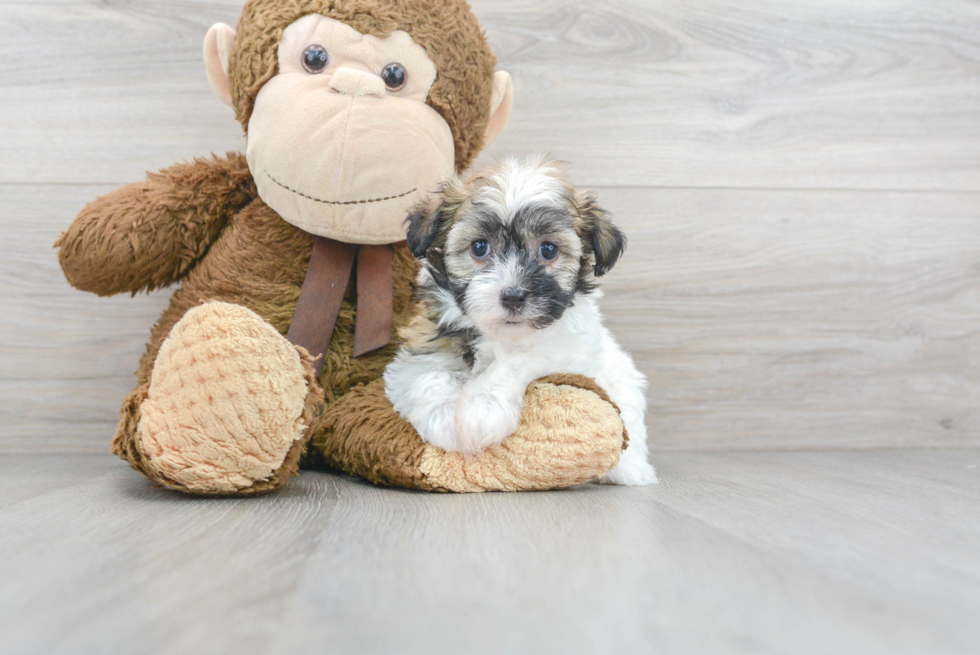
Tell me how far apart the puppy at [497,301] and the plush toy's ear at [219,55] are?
0.55 meters

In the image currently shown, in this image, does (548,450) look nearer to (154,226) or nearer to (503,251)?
(503,251)

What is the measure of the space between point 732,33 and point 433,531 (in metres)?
1.60

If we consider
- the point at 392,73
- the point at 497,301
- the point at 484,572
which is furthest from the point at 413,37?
the point at 484,572

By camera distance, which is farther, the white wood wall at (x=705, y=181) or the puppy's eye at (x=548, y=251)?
the white wood wall at (x=705, y=181)

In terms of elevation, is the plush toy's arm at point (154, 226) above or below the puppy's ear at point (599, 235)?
below

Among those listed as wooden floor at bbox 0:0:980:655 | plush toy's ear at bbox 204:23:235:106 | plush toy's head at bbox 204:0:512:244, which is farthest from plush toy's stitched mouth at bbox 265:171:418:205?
wooden floor at bbox 0:0:980:655

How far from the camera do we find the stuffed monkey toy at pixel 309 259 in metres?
1.16

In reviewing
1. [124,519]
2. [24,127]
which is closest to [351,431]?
[124,519]

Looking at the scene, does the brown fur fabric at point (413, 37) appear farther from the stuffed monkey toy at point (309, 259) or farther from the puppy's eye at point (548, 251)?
the puppy's eye at point (548, 251)

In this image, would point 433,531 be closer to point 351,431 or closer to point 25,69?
point 351,431

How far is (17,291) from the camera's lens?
1839 millimetres

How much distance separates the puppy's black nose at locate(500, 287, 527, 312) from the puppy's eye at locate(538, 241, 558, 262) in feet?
0.39

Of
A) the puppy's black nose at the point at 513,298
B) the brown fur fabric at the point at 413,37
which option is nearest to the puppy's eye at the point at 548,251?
the puppy's black nose at the point at 513,298

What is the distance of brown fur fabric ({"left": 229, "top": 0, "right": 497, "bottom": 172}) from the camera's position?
1.42m
